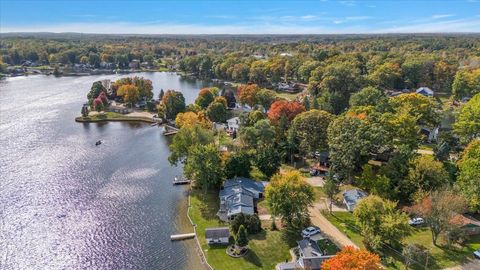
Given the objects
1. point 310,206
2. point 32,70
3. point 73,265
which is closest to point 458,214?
point 310,206

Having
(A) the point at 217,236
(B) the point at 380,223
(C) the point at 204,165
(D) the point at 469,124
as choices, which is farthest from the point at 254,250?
(D) the point at 469,124

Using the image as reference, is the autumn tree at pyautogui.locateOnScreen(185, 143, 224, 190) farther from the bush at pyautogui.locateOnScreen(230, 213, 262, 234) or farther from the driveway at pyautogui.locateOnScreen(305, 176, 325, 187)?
the driveway at pyautogui.locateOnScreen(305, 176, 325, 187)

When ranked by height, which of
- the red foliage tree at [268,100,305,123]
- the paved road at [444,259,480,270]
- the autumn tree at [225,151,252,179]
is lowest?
the paved road at [444,259,480,270]

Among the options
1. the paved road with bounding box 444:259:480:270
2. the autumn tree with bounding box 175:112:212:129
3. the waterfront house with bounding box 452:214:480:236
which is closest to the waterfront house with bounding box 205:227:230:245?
the paved road with bounding box 444:259:480:270

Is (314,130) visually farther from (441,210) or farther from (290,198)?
(441,210)

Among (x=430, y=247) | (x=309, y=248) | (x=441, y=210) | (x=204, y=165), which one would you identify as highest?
(x=204, y=165)
